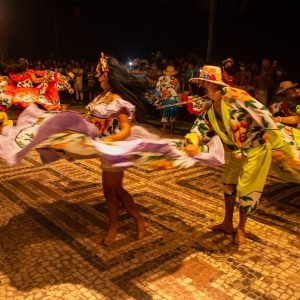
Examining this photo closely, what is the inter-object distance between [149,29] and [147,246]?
1619cm

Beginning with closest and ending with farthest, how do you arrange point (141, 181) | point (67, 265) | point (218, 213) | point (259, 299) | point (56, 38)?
1. point (259, 299)
2. point (67, 265)
3. point (218, 213)
4. point (141, 181)
5. point (56, 38)

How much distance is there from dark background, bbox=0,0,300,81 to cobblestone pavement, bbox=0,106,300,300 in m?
9.33

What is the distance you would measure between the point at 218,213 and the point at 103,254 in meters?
1.53

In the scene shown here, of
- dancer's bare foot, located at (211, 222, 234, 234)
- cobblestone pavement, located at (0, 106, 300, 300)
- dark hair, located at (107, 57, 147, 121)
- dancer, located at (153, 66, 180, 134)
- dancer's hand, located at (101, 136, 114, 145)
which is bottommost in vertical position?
cobblestone pavement, located at (0, 106, 300, 300)

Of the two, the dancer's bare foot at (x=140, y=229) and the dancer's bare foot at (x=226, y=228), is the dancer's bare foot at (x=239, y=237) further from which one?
the dancer's bare foot at (x=140, y=229)

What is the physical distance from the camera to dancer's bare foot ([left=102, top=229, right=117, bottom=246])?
12.0ft

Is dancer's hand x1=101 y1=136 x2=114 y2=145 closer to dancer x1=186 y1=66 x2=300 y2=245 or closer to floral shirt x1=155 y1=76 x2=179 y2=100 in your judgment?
dancer x1=186 y1=66 x2=300 y2=245

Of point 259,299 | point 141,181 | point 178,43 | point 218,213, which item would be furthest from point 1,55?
point 259,299

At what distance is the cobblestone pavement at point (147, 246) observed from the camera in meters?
3.01

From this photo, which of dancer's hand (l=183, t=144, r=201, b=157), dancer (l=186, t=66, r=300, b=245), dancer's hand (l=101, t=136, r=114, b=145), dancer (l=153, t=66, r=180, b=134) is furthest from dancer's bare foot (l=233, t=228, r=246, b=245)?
dancer (l=153, t=66, r=180, b=134)

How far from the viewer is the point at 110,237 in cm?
368

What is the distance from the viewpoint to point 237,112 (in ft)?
11.4

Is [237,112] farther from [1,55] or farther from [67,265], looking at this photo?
[1,55]

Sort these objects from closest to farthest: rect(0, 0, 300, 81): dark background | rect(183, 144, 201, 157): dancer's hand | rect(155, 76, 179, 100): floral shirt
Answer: rect(183, 144, 201, 157): dancer's hand
rect(155, 76, 179, 100): floral shirt
rect(0, 0, 300, 81): dark background
